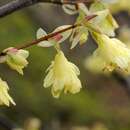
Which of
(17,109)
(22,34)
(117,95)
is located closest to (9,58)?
(17,109)

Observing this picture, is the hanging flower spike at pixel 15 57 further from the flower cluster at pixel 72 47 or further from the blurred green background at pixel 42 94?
the blurred green background at pixel 42 94

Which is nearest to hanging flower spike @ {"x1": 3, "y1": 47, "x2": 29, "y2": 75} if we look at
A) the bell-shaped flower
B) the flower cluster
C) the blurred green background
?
the flower cluster

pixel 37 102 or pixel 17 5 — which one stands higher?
pixel 17 5

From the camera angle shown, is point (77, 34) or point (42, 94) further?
point (42, 94)

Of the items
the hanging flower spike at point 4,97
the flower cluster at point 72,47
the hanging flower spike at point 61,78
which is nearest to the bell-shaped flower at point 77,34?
the flower cluster at point 72,47

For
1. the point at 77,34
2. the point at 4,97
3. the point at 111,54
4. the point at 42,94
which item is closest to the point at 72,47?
the point at 77,34

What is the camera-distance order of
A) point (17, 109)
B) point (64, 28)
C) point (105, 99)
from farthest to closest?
1. point (105, 99)
2. point (17, 109)
3. point (64, 28)

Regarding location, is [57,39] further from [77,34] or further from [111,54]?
[111,54]

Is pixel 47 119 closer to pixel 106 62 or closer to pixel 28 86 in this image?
pixel 28 86
